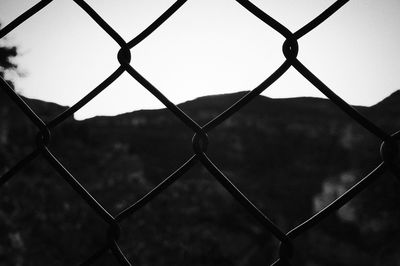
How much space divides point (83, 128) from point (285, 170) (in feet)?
24.5

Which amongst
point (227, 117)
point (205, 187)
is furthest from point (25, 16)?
point (205, 187)

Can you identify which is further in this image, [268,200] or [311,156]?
[311,156]

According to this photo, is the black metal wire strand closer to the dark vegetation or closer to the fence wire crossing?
the fence wire crossing

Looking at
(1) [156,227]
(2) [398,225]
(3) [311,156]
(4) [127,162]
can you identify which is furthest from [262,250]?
(4) [127,162]

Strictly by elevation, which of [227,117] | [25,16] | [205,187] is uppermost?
[25,16]

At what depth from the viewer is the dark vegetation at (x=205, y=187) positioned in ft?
24.1

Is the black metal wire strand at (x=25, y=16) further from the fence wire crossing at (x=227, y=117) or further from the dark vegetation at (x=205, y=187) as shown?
the dark vegetation at (x=205, y=187)

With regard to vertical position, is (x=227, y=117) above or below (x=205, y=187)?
above

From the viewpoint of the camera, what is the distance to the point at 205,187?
891cm

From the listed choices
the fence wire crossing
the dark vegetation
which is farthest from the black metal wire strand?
the dark vegetation

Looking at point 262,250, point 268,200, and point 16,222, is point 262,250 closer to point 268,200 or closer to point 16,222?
point 268,200

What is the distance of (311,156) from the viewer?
10555mm

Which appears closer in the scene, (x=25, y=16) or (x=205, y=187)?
(x=25, y=16)

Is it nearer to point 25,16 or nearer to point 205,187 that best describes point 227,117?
point 25,16
